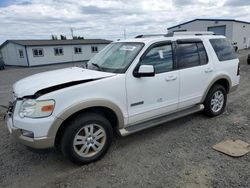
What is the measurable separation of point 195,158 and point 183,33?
2545 millimetres

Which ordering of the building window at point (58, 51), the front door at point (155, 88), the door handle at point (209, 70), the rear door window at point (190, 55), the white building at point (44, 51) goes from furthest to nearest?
the building window at point (58, 51) < the white building at point (44, 51) < the door handle at point (209, 70) < the rear door window at point (190, 55) < the front door at point (155, 88)

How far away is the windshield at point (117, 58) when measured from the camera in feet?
11.7

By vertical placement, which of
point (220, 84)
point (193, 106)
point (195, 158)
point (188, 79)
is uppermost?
Answer: point (188, 79)

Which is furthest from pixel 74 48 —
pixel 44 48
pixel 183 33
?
pixel 183 33

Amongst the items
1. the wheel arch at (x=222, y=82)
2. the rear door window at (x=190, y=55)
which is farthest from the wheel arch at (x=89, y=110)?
the wheel arch at (x=222, y=82)

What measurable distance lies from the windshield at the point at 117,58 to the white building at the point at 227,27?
31.9 metres

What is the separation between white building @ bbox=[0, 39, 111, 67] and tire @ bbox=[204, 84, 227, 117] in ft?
84.0

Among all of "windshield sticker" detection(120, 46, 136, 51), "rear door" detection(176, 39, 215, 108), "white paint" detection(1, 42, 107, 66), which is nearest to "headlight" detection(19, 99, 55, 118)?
"windshield sticker" detection(120, 46, 136, 51)

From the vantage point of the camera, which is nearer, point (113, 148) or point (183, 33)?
point (113, 148)

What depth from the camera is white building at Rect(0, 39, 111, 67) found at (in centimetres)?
2669

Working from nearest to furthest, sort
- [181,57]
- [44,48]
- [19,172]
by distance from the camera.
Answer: [19,172]
[181,57]
[44,48]

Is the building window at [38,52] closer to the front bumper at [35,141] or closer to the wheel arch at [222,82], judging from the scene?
the wheel arch at [222,82]

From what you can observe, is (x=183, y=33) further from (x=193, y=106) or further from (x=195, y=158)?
(x=195, y=158)

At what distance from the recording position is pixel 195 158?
3.37m
